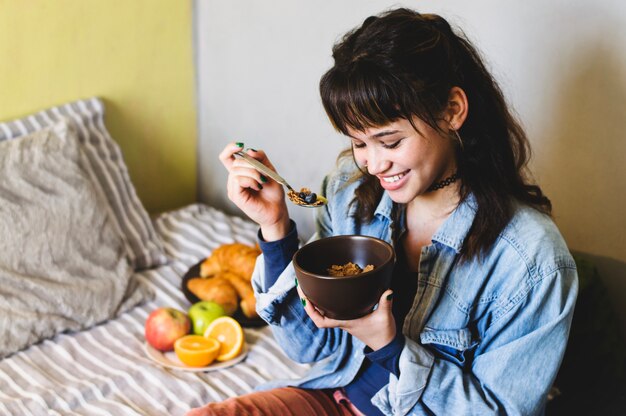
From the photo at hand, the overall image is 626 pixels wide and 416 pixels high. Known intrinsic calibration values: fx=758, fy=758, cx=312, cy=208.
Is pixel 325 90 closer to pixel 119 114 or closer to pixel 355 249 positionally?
pixel 355 249

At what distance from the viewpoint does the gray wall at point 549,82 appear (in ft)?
5.18

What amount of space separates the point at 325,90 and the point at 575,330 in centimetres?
89

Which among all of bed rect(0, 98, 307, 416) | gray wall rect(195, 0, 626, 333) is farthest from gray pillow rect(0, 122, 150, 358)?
gray wall rect(195, 0, 626, 333)

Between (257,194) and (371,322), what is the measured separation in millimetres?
322

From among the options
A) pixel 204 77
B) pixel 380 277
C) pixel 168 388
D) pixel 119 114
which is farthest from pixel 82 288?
pixel 380 277

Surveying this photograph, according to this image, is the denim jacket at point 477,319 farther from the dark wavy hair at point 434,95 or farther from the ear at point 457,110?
the ear at point 457,110

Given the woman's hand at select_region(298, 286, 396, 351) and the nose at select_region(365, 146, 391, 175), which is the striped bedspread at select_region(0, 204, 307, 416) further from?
the nose at select_region(365, 146, 391, 175)

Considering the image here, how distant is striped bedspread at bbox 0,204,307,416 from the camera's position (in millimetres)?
1499

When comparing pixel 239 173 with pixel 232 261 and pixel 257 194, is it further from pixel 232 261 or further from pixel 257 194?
pixel 232 261

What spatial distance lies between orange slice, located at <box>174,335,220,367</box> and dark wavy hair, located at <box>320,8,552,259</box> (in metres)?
0.68

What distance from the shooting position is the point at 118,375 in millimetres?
1595

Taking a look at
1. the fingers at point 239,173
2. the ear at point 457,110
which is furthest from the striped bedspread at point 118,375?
the ear at point 457,110

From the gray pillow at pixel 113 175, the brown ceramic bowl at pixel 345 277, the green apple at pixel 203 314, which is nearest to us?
the brown ceramic bowl at pixel 345 277

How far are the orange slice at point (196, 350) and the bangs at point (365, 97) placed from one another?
29.1 inches
